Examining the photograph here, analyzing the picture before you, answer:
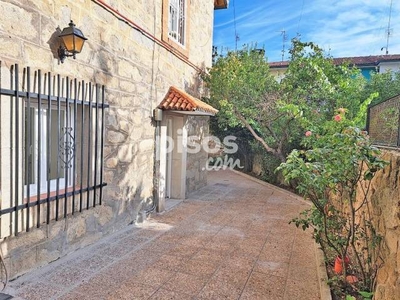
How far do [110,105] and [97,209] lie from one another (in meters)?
1.99

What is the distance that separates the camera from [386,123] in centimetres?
486

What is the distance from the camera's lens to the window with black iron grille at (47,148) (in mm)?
3344

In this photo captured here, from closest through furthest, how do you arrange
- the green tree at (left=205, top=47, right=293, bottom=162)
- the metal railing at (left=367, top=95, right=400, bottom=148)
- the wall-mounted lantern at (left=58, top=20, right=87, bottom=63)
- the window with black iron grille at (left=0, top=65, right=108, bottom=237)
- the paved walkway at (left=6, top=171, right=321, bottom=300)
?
1. the window with black iron grille at (left=0, top=65, right=108, bottom=237)
2. the paved walkway at (left=6, top=171, right=321, bottom=300)
3. the wall-mounted lantern at (left=58, top=20, right=87, bottom=63)
4. the metal railing at (left=367, top=95, right=400, bottom=148)
5. the green tree at (left=205, top=47, right=293, bottom=162)

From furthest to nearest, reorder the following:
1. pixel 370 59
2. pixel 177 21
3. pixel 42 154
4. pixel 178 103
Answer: pixel 370 59
pixel 177 21
pixel 178 103
pixel 42 154

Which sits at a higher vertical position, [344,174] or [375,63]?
[375,63]

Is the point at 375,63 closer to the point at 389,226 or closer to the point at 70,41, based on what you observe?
the point at 389,226

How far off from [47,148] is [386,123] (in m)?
5.70

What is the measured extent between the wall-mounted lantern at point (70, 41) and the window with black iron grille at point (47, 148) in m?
0.37

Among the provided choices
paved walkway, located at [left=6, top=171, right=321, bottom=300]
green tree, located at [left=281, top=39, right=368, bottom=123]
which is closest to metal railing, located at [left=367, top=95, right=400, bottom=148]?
paved walkway, located at [left=6, top=171, right=321, bottom=300]

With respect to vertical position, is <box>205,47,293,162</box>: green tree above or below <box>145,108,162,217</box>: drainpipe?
Answer: above

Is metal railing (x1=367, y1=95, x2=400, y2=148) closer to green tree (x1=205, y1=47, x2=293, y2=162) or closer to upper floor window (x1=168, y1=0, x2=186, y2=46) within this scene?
green tree (x1=205, y1=47, x2=293, y2=162)

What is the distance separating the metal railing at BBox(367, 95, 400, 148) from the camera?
4.27 m

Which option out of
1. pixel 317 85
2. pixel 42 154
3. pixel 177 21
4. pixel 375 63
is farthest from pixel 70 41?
pixel 375 63

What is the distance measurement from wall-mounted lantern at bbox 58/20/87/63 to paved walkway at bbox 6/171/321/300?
3.15 metres
